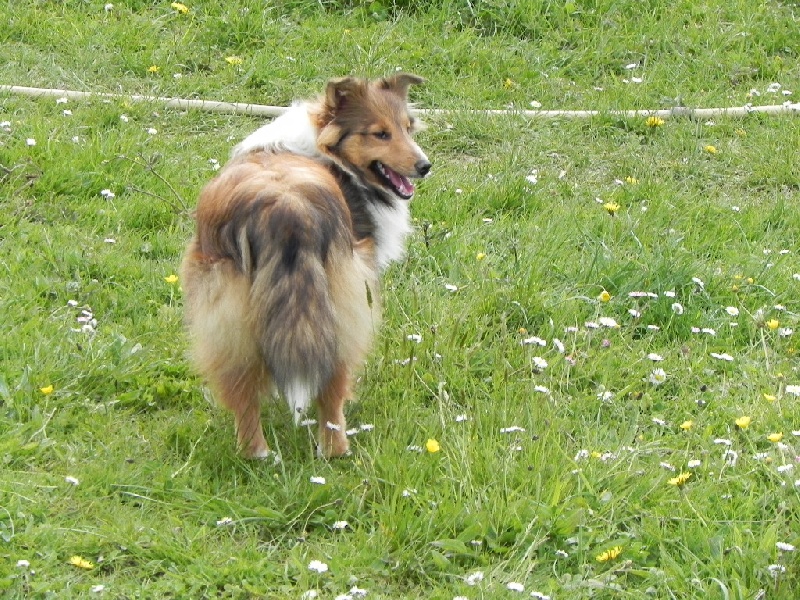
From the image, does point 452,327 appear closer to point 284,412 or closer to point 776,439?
point 284,412

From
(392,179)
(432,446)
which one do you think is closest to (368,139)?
(392,179)

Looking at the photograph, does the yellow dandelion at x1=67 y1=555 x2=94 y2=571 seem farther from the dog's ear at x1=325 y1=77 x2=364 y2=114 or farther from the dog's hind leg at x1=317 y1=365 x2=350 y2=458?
the dog's ear at x1=325 y1=77 x2=364 y2=114

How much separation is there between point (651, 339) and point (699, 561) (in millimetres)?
1722

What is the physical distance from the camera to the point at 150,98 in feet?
23.8

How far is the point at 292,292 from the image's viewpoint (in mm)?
3674

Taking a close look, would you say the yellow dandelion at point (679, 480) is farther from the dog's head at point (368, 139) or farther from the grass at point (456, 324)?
the dog's head at point (368, 139)

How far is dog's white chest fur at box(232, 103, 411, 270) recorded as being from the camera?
4.72 meters

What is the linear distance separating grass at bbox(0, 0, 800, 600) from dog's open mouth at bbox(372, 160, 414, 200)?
17.6 inches

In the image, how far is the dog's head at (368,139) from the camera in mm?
4961

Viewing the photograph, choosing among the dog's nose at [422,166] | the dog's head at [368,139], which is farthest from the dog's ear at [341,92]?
the dog's nose at [422,166]

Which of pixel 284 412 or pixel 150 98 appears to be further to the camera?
pixel 150 98

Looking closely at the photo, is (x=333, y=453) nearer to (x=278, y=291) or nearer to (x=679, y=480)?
(x=278, y=291)

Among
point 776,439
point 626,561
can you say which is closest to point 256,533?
point 626,561

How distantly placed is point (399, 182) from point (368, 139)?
236 millimetres
